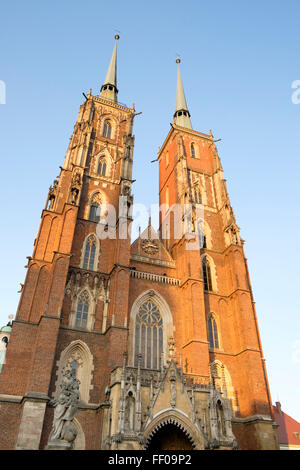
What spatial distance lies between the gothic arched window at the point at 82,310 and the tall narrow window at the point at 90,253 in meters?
2.16

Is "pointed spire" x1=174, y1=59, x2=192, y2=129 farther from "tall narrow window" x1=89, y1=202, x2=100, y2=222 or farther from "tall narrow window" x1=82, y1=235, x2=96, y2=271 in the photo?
"tall narrow window" x1=82, y1=235, x2=96, y2=271

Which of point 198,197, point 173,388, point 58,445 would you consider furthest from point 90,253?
point 58,445

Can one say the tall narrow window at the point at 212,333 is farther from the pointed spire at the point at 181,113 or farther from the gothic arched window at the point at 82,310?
the pointed spire at the point at 181,113

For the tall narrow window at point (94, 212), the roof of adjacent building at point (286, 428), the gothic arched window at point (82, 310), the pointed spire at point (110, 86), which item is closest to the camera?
the gothic arched window at point (82, 310)

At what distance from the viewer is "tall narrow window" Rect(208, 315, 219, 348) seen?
2461cm

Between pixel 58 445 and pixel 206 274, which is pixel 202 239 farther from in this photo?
pixel 58 445

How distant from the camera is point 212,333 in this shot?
25.1 metres

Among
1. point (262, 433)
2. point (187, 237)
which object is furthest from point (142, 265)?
point (262, 433)

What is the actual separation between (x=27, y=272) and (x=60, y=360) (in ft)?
18.6

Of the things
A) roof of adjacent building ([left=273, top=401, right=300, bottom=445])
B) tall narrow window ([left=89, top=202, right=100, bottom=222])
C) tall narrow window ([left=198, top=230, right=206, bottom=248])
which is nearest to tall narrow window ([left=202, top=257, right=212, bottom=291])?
tall narrow window ([left=198, top=230, right=206, bottom=248])

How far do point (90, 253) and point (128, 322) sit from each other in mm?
5478

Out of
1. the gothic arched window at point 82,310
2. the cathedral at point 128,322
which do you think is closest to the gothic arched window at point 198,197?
the cathedral at point 128,322

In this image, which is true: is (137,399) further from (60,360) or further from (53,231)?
(53,231)

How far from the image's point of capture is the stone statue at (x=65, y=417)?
36.1 ft
